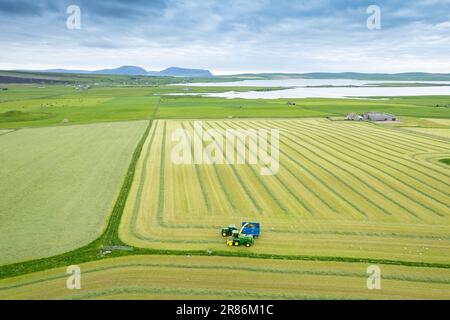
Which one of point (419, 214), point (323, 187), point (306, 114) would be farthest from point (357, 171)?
point (306, 114)

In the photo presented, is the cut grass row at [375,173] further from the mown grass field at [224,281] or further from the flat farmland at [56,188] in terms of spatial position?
the flat farmland at [56,188]

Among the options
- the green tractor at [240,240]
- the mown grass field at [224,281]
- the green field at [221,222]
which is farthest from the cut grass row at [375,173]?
the green tractor at [240,240]

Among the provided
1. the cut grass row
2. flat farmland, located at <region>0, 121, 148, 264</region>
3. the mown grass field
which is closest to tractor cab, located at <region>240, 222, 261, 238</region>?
the mown grass field

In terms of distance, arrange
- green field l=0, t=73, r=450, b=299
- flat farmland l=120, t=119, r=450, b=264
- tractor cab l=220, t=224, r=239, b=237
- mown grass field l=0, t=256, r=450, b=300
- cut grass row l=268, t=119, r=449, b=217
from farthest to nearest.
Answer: cut grass row l=268, t=119, r=449, b=217 < tractor cab l=220, t=224, r=239, b=237 < flat farmland l=120, t=119, r=450, b=264 < green field l=0, t=73, r=450, b=299 < mown grass field l=0, t=256, r=450, b=300

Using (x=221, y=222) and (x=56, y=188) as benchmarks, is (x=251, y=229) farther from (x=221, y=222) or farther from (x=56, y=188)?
(x=56, y=188)

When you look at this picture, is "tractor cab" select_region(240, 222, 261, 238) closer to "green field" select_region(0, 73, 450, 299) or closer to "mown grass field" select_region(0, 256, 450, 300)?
"green field" select_region(0, 73, 450, 299)
